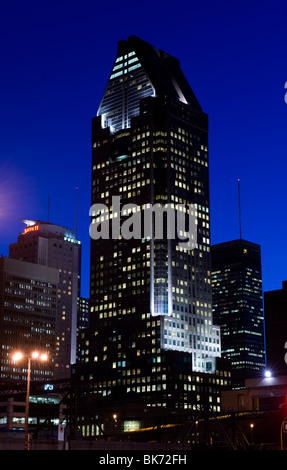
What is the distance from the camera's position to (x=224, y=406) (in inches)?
7431

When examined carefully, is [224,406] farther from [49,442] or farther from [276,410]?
[49,442]
